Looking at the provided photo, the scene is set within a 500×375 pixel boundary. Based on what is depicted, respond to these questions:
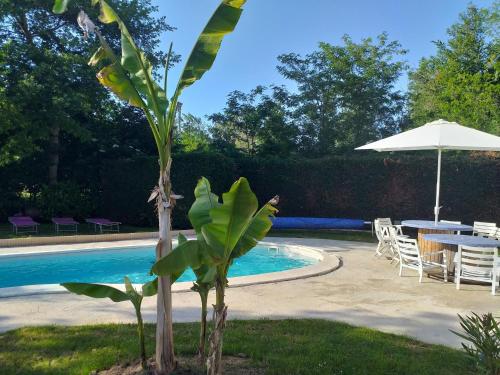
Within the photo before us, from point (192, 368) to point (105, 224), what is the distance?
1403 cm

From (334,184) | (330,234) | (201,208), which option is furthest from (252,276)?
(334,184)

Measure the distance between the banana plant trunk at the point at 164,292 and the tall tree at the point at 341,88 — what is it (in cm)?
2153

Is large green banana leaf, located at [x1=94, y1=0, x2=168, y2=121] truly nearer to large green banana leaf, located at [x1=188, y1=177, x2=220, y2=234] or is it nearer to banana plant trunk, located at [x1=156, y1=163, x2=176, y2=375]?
banana plant trunk, located at [x1=156, y1=163, x2=176, y2=375]

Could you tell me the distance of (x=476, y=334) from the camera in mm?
2854

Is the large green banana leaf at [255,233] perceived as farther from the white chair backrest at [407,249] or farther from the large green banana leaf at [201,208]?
the white chair backrest at [407,249]

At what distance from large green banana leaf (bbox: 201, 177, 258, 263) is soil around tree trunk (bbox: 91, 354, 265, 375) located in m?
1.42

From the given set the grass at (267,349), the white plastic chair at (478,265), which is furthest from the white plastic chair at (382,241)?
the grass at (267,349)

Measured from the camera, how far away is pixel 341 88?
24.9 m

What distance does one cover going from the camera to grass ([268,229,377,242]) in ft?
52.8

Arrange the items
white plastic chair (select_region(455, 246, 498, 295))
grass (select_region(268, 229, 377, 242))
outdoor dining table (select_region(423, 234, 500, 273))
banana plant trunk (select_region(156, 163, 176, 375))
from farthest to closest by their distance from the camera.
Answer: grass (select_region(268, 229, 377, 242))
outdoor dining table (select_region(423, 234, 500, 273))
white plastic chair (select_region(455, 246, 498, 295))
banana plant trunk (select_region(156, 163, 176, 375))

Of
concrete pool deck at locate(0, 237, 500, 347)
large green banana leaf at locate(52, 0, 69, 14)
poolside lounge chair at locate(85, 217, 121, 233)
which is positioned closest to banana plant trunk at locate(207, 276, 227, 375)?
concrete pool deck at locate(0, 237, 500, 347)

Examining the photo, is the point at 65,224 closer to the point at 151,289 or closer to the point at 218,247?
the point at 151,289

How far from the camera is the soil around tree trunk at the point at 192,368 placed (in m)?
4.13

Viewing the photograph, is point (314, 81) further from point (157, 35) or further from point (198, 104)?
point (198, 104)
